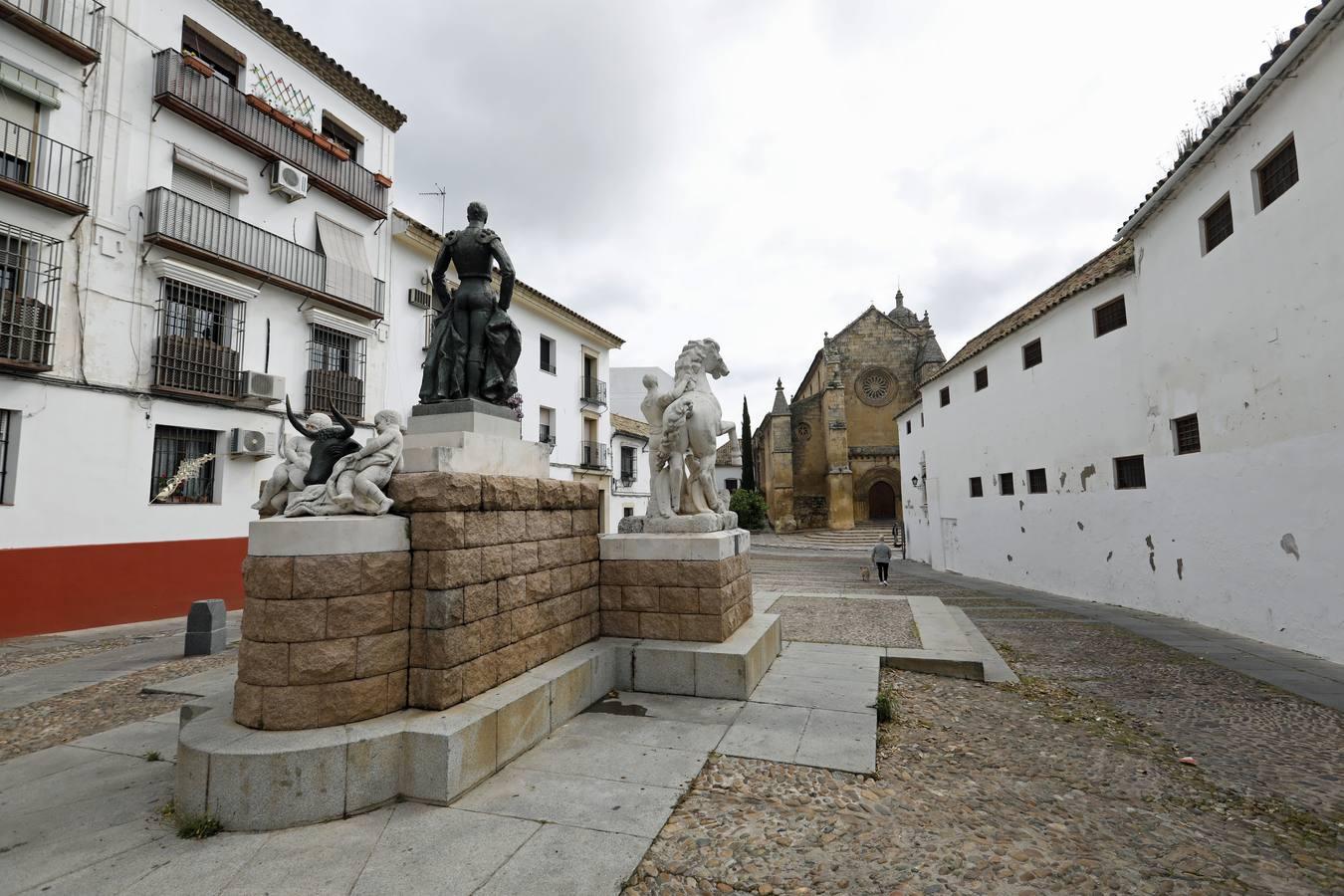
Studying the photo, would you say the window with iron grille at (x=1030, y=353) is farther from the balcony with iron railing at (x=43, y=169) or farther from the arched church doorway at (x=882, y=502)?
the arched church doorway at (x=882, y=502)

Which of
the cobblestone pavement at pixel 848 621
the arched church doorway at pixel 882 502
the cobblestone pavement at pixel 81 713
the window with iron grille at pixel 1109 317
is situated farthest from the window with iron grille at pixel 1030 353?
the arched church doorway at pixel 882 502

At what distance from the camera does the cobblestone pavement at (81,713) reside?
4035 millimetres

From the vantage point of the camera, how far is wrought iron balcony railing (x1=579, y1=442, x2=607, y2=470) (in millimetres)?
19962

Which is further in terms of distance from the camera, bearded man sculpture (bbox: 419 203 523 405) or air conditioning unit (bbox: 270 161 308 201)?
air conditioning unit (bbox: 270 161 308 201)

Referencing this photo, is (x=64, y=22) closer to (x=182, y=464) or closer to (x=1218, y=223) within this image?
(x=182, y=464)

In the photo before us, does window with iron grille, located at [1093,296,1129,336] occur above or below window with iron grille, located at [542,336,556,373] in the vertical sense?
below

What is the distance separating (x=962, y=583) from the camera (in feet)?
45.8

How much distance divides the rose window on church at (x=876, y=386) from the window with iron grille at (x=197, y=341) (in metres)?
27.1

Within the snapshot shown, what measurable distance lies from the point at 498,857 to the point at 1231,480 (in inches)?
366

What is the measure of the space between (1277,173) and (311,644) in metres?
10.1

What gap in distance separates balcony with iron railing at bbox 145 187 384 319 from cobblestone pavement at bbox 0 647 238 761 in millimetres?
6861

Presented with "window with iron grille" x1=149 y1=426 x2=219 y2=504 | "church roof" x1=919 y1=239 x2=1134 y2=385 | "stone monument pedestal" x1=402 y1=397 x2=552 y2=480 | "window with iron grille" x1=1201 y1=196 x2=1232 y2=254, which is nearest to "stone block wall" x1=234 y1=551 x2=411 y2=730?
"stone monument pedestal" x1=402 y1=397 x2=552 y2=480

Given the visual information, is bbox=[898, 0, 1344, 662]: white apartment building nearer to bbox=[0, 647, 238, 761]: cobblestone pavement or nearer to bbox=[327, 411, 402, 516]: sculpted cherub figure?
bbox=[327, 411, 402, 516]: sculpted cherub figure

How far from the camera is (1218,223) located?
7.85m
